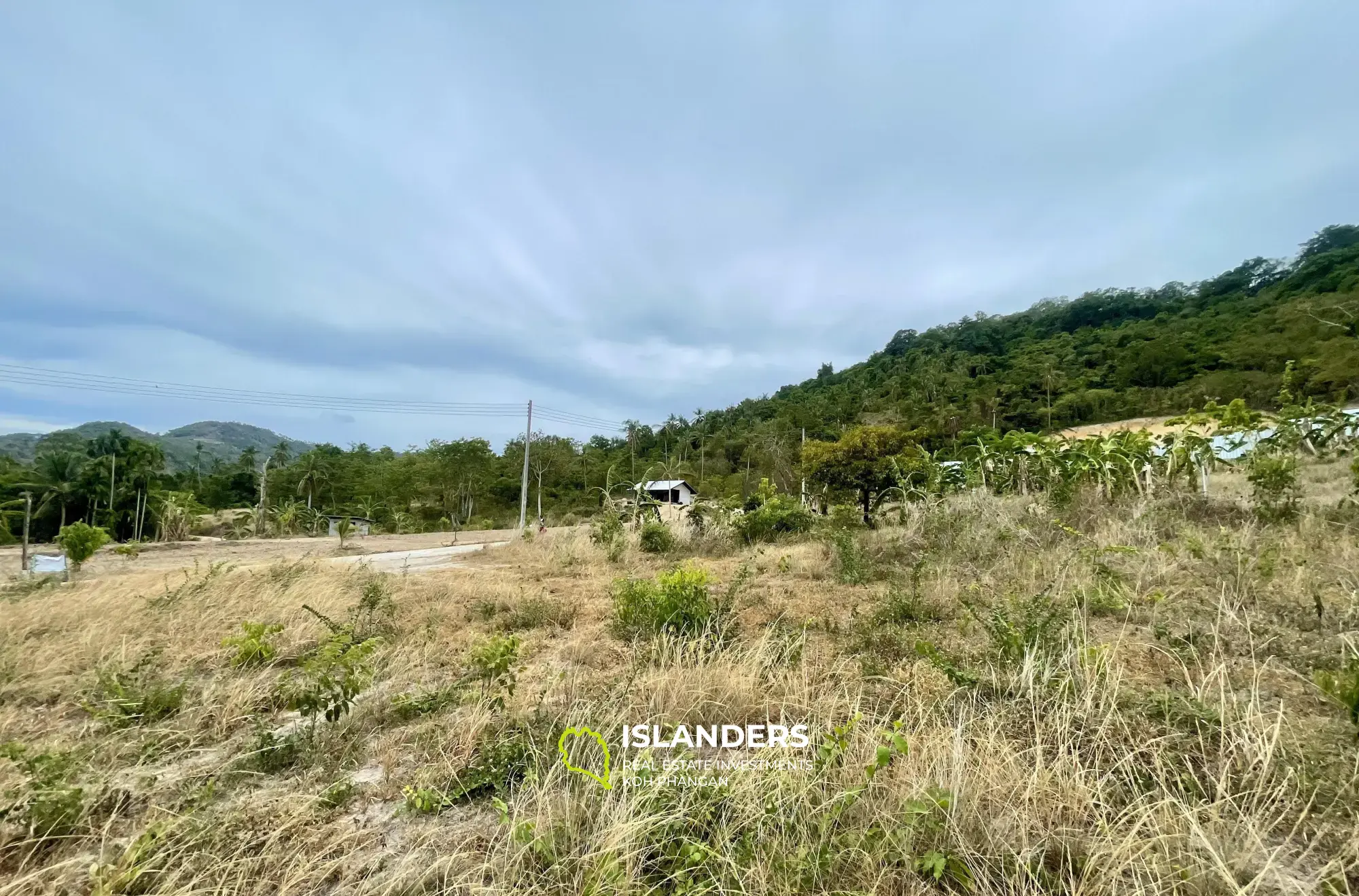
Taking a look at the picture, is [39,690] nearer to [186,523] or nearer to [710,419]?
[186,523]

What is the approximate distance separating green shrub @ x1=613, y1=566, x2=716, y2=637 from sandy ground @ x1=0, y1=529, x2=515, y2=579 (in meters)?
6.49

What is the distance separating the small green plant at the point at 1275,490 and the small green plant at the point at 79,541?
13.9 m

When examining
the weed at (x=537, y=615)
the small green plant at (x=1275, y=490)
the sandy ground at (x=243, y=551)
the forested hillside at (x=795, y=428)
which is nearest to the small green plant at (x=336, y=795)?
the weed at (x=537, y=615)

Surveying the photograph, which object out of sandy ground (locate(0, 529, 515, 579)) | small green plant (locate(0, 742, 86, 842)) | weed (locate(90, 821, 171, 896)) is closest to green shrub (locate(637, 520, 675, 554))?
sandy ground (locate(0, 529, 515, 579))

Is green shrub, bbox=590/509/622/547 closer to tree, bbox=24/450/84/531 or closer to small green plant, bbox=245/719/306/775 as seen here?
small green plant, bbox=245/719/306/775

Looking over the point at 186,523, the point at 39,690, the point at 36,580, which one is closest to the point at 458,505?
the point at 186,523

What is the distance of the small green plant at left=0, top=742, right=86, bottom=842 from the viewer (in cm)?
175

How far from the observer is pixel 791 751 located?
2.08 metres

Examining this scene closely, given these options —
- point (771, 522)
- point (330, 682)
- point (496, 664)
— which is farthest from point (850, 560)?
point (330, 682)

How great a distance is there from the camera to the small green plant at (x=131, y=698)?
2.58 metres

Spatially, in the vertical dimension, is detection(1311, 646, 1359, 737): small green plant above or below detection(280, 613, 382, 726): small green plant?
above

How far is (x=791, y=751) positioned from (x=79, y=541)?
32.4 ft

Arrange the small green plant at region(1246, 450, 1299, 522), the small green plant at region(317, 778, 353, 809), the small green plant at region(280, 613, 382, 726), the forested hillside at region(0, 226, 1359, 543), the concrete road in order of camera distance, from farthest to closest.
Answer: the forested hillside at region(0, 226, 1359, 543), the concrete road, the small green plant at region(1246, 450, 1299, 522), the small green plant at region(280, 613, 382, 726), the small green plant at region(317, 778, 353, 809)

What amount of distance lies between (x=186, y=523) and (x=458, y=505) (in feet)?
49.0
